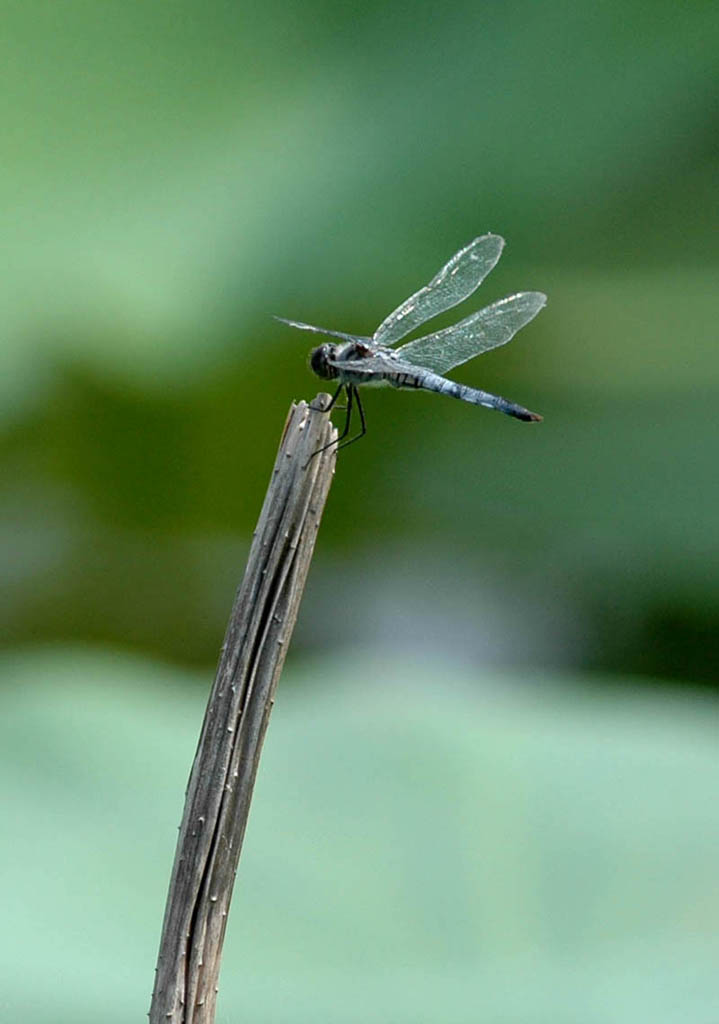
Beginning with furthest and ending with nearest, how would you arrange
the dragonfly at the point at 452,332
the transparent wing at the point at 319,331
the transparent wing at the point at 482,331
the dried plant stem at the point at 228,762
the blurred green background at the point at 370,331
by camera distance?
the blurred green background at the point at 370,331, the transparent wing at the point at 482,331, the dragonfly at the point at 452,332, the transparent wing at the point at 319,331, the dried plant stem at the point at 228,762

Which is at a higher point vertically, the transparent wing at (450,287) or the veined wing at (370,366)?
the transparent wing at (450,287)

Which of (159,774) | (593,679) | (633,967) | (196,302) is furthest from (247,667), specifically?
(593,679)

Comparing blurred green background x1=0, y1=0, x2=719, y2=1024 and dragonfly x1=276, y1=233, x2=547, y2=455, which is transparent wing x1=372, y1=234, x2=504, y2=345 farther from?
blurred green background x1=0, y1=0, x2=719, y2=1024

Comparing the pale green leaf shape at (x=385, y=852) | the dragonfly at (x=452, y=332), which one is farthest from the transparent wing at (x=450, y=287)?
the pale green leaf shape at (x=385, y=852)

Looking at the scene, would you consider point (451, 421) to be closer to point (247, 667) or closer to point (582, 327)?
point (582, 327)

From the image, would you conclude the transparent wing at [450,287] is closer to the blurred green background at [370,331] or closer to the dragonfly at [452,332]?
the dragonfly at [452,332]

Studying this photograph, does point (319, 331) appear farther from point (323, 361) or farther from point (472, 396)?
point (472, 396)

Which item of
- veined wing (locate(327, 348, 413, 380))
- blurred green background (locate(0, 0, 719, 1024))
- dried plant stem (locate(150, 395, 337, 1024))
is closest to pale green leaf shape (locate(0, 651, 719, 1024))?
blurred green background (locate(0, 0, 719, 1024))
